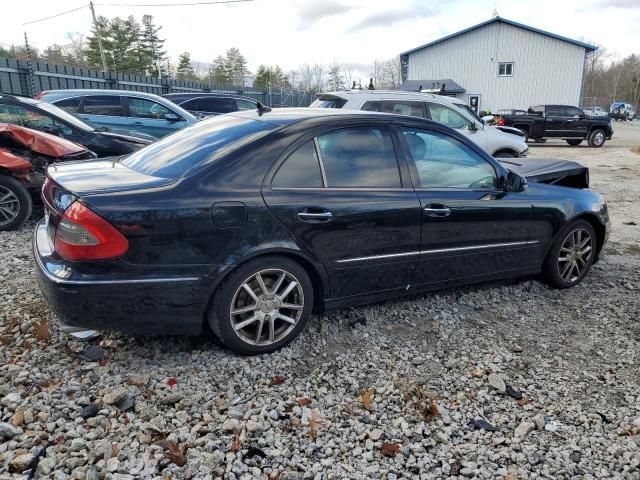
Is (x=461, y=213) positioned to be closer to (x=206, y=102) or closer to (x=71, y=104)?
(x=71, y=104)

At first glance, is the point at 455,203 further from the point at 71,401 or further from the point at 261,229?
the point at 71,401

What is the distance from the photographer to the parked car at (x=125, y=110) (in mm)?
9898

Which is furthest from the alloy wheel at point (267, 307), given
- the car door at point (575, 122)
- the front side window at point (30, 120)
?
the car door at point (575, 122)

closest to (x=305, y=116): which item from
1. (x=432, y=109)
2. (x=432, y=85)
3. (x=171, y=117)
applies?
(x=432, y=109)

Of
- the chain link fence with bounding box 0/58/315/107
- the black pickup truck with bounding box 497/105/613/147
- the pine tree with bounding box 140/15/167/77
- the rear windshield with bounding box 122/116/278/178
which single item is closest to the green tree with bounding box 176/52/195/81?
the pine tree with bounding box 140/15/167/77

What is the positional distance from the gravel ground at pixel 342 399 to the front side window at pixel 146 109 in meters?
7.18

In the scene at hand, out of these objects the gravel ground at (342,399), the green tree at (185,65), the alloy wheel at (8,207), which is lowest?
the gravel ground at (342,399)

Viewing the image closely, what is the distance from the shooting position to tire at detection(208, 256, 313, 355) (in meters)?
3.04

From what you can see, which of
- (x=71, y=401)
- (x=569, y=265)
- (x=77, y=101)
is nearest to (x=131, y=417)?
(x=71, y=401)

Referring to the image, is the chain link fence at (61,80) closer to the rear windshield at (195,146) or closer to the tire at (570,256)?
the rear windshield at (195,146)

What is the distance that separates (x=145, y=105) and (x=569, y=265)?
8.89m

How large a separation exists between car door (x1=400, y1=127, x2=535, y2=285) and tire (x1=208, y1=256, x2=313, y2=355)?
987 millimetres

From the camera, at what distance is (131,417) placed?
105 inches

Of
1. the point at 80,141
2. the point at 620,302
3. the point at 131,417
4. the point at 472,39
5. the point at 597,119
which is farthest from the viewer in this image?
the point at 472,39
